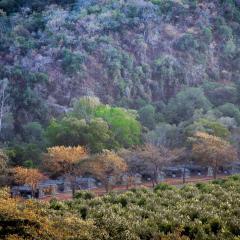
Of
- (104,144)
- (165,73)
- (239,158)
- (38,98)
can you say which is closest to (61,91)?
(38,98)

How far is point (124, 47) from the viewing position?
243 feet

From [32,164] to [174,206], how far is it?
20507mm

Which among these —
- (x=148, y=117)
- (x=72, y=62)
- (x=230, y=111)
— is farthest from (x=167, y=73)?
(x=230, y=111)

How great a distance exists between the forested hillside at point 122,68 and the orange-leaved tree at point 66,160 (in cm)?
535

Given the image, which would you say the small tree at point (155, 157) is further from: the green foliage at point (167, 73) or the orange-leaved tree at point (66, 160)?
the green foliage at point (167, 73)

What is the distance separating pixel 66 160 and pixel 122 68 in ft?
115

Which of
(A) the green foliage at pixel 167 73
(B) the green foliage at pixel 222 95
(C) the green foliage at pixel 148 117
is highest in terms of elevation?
(A) the green foliage at pixel 167 73

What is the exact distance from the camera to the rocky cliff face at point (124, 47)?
66438 millimetres

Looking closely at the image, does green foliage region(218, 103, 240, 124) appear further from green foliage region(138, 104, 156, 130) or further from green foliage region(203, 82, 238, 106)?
green foliage region(138, 104, 156, 130)

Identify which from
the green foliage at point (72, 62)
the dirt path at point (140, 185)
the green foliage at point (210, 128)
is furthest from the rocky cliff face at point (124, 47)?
the dirt path at point (140, 185)

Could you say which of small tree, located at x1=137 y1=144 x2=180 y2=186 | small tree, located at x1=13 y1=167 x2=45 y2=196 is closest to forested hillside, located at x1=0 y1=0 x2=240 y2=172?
small tree, located at x1=137 y1=144 x2=180 y2=186

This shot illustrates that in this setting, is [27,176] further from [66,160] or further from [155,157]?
[155,157]

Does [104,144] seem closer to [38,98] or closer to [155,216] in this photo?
[38,98]

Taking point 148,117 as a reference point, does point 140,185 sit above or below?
below
